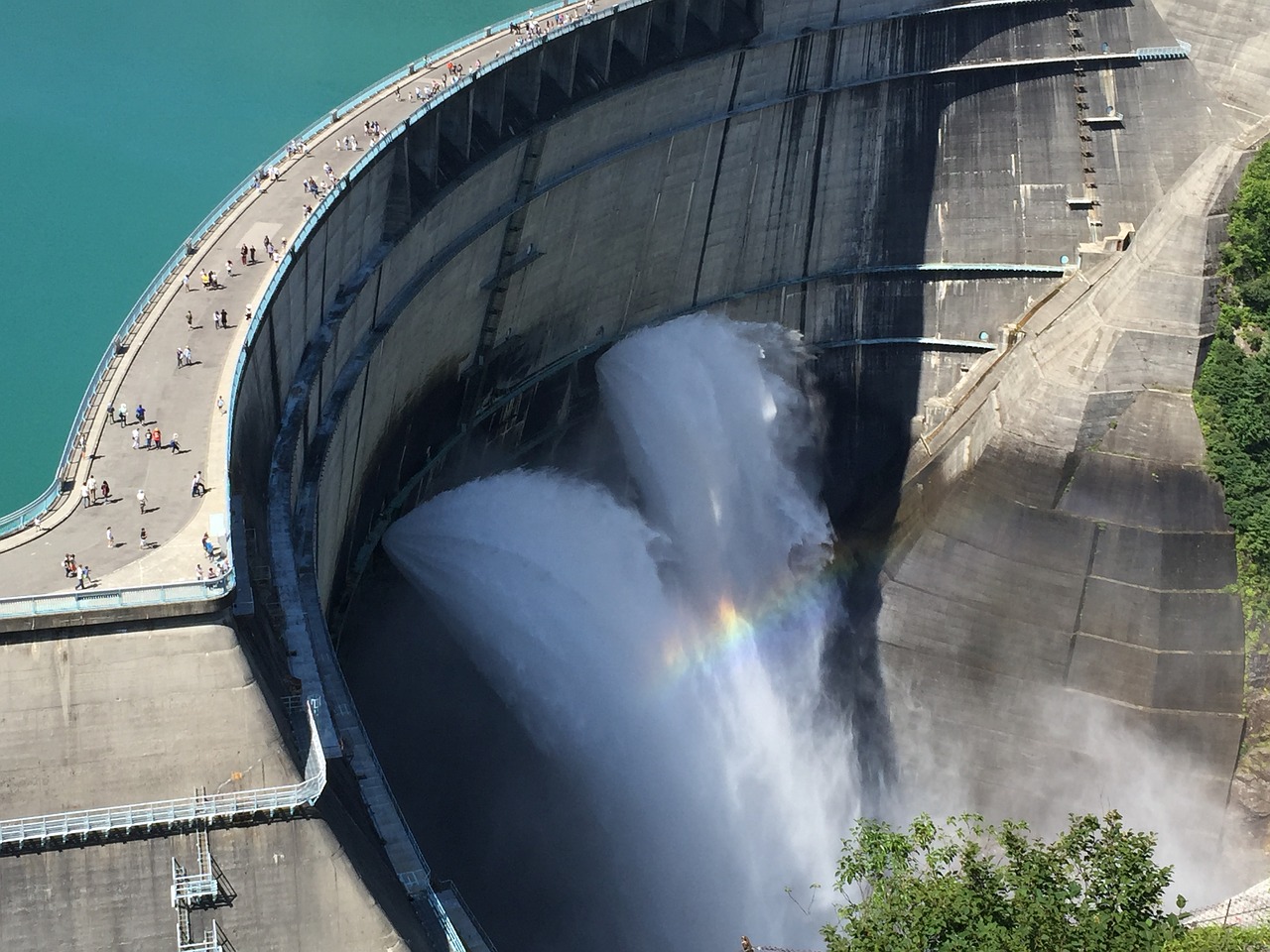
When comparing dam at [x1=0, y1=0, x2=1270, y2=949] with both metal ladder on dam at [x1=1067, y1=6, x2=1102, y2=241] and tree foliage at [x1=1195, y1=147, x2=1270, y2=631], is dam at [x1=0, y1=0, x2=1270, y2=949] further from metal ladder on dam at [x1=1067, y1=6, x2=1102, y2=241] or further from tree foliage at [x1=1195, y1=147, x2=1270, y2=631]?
tree foliage at [x1=1195, y1=147, x2=1270, y2=631]

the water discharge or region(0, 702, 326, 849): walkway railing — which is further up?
the water discharge

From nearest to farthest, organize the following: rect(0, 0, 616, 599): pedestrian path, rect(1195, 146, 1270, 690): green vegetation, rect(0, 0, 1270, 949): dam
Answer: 1. rect(0, 0, 616, 599): pedestrian path
2. rect(0, 0, 1270, 949): dam
3. rect(1195, 146, 1270, 690): green vegetation

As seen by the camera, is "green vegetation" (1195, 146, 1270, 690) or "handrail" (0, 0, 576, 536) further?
"green vegetation" (1195, 146, 1270, 690)

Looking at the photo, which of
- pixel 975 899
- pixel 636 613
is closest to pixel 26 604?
pixel 975 899

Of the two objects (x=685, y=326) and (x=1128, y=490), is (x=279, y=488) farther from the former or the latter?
(x=1128, y=490)

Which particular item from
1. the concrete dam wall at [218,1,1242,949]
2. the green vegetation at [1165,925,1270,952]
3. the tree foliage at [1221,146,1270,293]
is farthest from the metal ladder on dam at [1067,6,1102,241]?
the green vegetation at [1165,925,1270,952]

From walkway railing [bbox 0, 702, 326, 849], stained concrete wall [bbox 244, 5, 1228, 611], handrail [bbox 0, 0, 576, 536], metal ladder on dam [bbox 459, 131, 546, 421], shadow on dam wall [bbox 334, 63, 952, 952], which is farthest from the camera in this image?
stained concrete wall [bbox 244, 5, 1228, 611]

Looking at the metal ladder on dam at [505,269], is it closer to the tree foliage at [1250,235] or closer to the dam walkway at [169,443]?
the dam walkway at [169,443]

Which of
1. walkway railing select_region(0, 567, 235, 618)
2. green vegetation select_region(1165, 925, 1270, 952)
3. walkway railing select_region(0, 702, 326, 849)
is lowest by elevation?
green vegetation select_region(1165, 925, 1270, 952)
